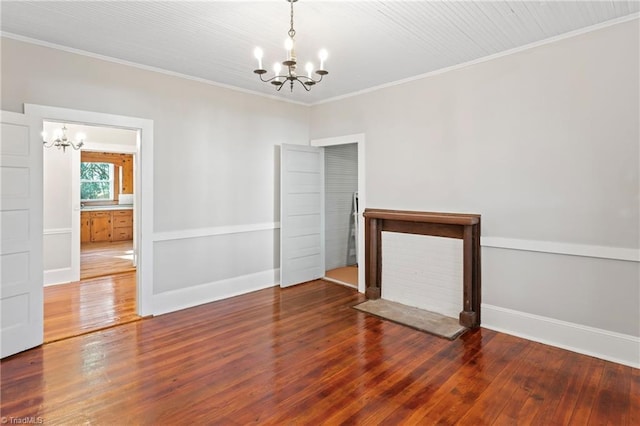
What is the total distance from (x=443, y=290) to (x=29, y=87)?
4674mm

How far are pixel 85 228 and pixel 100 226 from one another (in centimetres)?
35

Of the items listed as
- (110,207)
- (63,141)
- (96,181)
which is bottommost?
(110,207)

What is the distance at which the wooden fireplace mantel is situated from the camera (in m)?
3.68

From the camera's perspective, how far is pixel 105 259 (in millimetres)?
7227

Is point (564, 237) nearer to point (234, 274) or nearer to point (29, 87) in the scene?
point (234, 274)

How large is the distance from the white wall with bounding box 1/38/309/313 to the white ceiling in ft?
0.89

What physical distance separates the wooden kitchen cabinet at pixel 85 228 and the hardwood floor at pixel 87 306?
4410 millimetres

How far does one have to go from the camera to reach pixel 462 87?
3.86m

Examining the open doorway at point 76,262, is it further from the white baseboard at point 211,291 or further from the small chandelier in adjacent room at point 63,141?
the white baseboard at point 211,291

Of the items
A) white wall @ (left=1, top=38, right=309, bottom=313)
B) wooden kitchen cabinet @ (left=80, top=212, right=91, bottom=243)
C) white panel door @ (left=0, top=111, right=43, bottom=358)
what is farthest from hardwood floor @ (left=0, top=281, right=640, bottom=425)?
wooden kitchen cabinet @ (left=80, top=212, right=91, bottom=243)

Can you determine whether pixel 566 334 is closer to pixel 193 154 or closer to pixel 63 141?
pixel 193 154

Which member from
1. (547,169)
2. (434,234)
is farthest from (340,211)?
(547,169)

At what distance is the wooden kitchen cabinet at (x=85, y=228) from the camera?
9203 mm

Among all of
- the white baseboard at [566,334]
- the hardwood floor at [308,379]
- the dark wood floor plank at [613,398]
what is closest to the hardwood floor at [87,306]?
the hardwood floor at [308,379]
